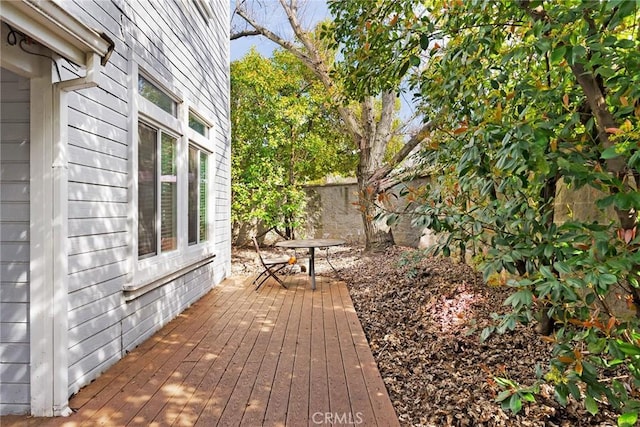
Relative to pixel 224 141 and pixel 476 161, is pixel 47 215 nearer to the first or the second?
pixel 476 161

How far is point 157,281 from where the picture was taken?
11.7 feet

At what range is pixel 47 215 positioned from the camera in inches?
86.1

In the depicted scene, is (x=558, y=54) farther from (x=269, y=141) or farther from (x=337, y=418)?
(x=269, y=141)

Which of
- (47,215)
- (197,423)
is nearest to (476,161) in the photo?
(197,423)

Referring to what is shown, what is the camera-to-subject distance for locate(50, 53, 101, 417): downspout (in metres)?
2.19

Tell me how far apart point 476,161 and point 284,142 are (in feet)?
26.6

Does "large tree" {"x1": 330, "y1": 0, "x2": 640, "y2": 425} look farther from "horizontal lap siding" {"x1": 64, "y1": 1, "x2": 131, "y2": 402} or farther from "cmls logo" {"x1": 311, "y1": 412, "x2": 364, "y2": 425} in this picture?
"horizontal lap siding" {"x1": 64, "y1": 1, "x2": 131, "y2": 402}

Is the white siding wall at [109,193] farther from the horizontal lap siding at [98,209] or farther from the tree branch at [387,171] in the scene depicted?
the tree branch at [387,171]

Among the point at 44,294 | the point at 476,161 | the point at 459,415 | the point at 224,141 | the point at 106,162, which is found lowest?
the point at 459,415

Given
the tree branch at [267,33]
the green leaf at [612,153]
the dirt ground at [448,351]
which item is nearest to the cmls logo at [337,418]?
the dirt ground at [448,351]

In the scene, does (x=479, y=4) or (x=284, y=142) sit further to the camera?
(x=284, y=142)

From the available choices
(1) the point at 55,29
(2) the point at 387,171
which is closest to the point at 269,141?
(2) the point at 387,171

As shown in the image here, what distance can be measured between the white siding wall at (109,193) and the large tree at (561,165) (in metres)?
2.15

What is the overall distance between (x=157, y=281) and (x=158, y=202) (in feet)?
2.62
